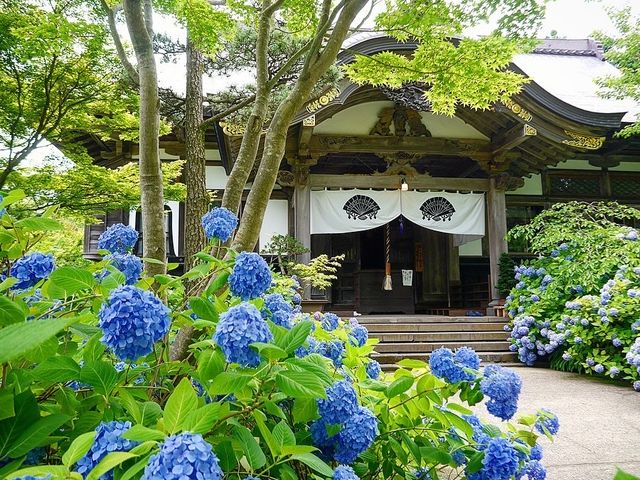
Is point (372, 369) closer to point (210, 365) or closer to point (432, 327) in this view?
point (210, 365)

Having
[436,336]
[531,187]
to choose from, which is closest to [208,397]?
[436,336]

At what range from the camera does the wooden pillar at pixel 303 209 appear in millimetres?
8141

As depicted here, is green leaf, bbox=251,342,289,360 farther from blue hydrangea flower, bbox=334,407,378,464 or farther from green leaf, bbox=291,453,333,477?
blue hydrangea flower, bbox=334,407,378,464

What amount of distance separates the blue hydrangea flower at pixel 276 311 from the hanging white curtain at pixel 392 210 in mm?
7102

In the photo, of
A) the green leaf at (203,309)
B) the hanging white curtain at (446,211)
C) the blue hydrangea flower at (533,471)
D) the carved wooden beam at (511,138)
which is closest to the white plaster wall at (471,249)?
the hanging white curtain at (446,211)

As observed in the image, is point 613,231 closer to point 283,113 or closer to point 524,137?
point 524,137

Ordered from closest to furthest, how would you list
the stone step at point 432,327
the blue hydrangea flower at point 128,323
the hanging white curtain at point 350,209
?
the blue hydrangea flower at point 128,323
the stone step at point 432,327
the hanging white curtain at point 350,209

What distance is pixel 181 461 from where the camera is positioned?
25.7 inches

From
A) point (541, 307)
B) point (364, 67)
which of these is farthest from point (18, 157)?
point (541, 307)

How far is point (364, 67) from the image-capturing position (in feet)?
12.3

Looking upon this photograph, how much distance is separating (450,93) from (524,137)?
4882mm

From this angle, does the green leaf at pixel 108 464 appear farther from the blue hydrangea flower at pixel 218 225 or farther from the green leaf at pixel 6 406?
the blue hydrangea flower at pixel 218 225

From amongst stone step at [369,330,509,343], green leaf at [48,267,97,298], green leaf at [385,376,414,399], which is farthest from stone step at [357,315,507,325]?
green leaf at [48,267,97,298]

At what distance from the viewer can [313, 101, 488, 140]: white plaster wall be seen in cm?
849
